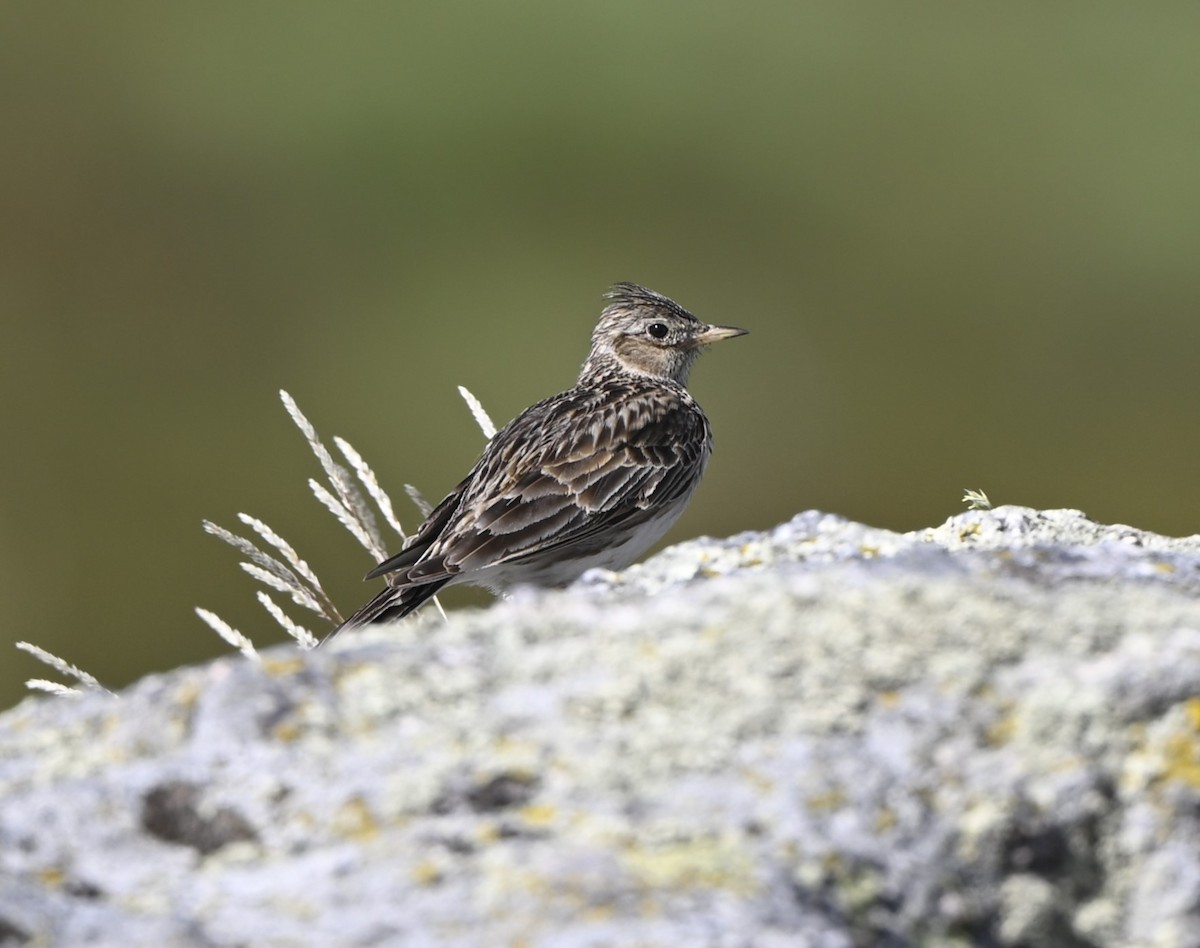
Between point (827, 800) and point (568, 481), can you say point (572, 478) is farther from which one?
point (827, 800)

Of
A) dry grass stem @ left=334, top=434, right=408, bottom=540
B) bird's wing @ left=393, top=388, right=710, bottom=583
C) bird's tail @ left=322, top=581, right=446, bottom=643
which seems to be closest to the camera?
dry grass stem @ left=334, top=434, right=408, bottom=540

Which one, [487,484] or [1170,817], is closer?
[1170,817]

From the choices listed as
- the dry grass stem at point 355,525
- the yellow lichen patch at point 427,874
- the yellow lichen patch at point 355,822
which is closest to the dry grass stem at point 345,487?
the dry grass stem at point 355,525

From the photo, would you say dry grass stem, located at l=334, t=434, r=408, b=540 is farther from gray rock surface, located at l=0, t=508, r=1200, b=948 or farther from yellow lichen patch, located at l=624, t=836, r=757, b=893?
yellow lichen patch, located at l=624, t=836, r=757, b=893

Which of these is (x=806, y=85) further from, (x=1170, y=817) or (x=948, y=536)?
(x=1170, y=817)

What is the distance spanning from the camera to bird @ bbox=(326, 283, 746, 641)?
7492 mm

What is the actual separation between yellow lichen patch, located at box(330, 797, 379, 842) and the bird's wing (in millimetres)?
3922

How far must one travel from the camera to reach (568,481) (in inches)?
322

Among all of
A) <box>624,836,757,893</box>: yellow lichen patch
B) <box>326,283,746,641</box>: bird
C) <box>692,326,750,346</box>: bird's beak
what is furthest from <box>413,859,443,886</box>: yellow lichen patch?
Answer: <box>692,326,750,346</box>: bird's beak

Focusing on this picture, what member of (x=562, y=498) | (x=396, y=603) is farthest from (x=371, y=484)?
(x=562, y=498)

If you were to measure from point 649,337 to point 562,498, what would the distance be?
2.40m

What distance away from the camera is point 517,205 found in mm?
A: 28938

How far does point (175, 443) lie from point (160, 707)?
1678 cm

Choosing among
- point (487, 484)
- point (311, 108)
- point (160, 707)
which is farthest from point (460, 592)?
point (311, 108)
